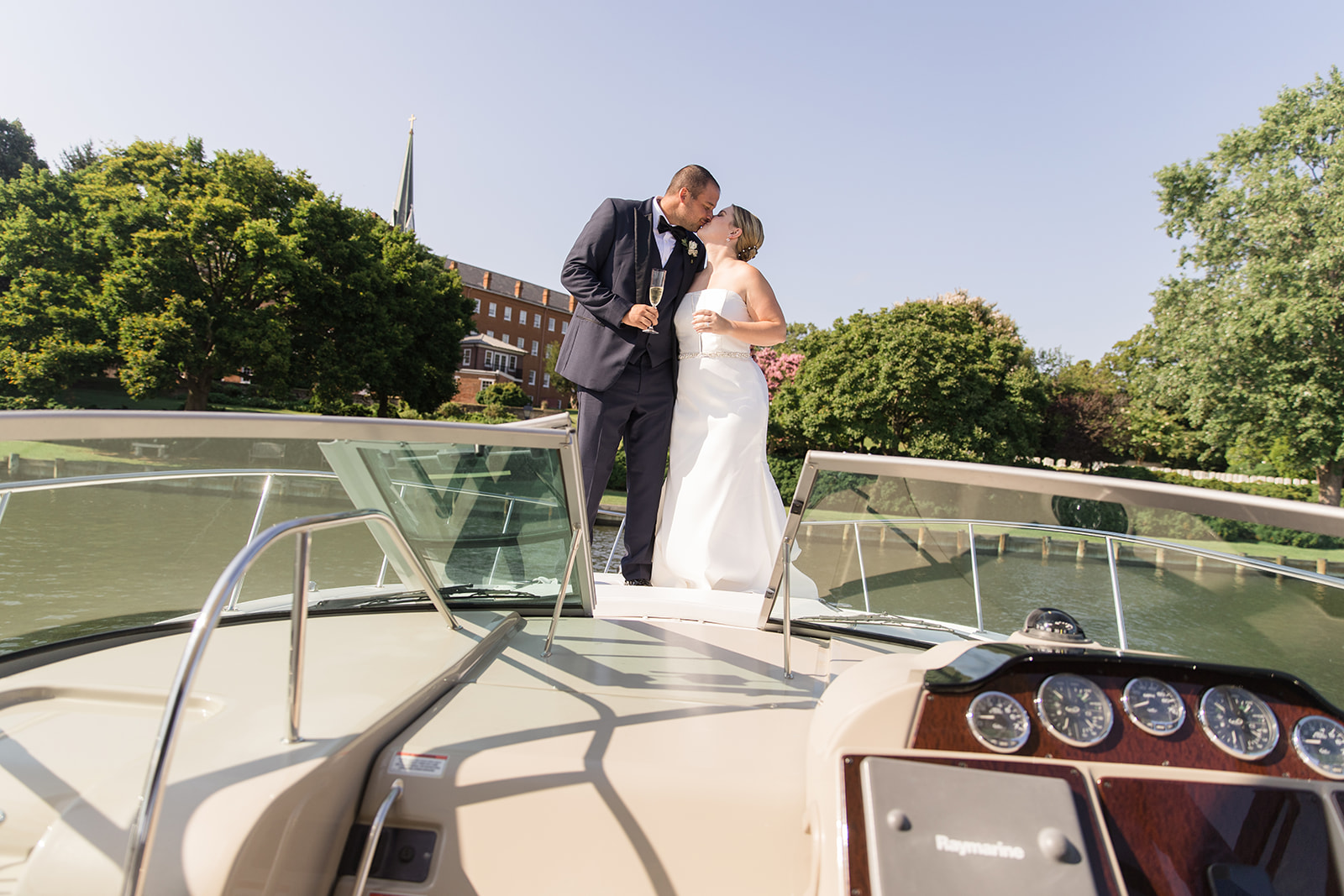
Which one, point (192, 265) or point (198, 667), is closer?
point (198, 667)

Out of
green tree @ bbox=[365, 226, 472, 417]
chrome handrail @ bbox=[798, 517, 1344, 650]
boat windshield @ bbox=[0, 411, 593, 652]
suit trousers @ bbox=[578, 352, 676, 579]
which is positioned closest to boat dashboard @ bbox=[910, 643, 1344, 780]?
chrome handrail @ bbox=[798, 517, 1344, 650]

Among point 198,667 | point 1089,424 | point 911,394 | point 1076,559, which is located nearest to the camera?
point 198,667

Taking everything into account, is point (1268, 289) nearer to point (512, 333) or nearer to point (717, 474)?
point (717, 474)

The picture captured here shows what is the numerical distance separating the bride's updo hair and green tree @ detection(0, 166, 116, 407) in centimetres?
2674

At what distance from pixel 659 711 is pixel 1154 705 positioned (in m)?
1.01

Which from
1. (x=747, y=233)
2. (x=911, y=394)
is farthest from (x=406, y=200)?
(x=747, y=233)

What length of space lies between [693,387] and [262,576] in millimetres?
2432

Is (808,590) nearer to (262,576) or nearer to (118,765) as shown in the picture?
(262,576)

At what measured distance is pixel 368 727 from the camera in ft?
4.66

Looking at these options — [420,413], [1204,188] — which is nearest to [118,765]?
[1204,188]

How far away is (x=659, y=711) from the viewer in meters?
1.77

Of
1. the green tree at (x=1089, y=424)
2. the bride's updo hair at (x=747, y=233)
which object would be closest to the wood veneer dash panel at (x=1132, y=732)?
the bride's updo hair at (x=747, y=233)

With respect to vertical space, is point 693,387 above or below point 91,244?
below

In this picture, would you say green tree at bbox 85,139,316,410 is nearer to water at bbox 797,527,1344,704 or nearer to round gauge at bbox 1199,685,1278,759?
water at bbox 797,527,1344,704
